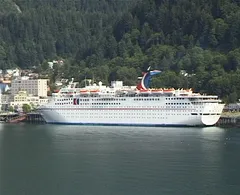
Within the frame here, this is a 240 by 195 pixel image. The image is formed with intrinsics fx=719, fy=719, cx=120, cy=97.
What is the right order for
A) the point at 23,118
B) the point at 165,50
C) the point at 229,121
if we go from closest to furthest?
the point at 229,121 < the point at 23,118 < the point at 165,50

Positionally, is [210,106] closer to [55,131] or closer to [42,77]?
[55,131]

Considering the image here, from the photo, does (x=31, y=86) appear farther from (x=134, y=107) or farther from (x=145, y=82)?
(x=134, y=107)

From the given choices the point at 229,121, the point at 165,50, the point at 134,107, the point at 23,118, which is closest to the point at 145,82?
the point at 134,107

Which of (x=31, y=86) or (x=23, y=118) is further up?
(x=31, y=86)

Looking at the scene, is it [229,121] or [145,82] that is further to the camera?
[145,82]

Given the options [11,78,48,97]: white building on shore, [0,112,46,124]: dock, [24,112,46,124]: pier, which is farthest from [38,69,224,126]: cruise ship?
[11,78,48,97]: white building on shore

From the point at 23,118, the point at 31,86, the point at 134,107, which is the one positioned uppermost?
the point at 31,86

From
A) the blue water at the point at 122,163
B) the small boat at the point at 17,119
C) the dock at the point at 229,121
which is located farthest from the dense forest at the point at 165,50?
the blue water at the point at 122,163
